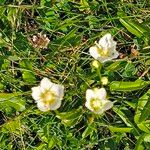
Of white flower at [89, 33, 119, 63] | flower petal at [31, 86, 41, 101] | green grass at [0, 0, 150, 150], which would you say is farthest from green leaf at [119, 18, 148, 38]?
flower petal at [31, 86, 41, 101]

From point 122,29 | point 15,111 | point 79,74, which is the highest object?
point 122,29

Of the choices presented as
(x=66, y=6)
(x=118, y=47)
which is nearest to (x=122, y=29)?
(x=118, y=47)

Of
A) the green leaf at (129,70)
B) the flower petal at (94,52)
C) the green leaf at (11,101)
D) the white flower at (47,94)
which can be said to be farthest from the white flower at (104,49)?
→ the green leaf at (11,101)

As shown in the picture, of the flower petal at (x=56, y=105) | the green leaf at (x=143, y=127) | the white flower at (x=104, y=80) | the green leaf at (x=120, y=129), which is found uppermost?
the white flower at (x=104, y=80)

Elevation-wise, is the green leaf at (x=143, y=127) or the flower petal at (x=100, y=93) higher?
the flower petal at (x=100, y=93)

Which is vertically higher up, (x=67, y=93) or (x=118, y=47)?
(x=118, y=47)

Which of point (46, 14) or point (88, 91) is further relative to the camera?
point (46, 14)

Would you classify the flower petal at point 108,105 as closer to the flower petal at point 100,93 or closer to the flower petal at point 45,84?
the flower petal at point 100,93

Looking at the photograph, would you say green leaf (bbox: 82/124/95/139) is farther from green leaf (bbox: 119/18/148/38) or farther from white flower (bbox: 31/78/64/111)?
green leaf (bbox: 119/18/148/38)

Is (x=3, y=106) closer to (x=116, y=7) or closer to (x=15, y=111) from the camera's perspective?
(x=15, y=111)
